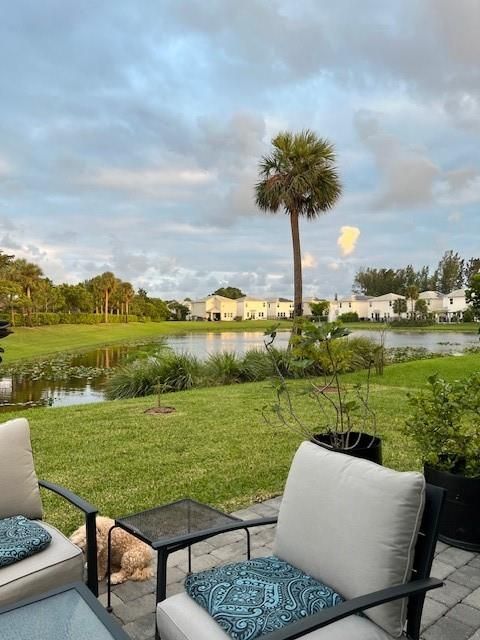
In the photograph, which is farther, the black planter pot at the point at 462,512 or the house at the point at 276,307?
the house at the point at 276,307

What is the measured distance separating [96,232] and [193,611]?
28749mm

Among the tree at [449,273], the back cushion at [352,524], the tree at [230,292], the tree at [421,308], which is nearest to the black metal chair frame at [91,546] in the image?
the back cushion at [352,524]

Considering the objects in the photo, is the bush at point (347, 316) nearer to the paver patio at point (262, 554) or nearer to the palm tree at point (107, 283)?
the paver patio at point (262, 554)

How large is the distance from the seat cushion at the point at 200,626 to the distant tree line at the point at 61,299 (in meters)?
24.6

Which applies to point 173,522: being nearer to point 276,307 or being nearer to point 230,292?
point 276,307

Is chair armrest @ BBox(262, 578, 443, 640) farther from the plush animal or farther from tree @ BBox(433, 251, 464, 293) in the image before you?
tree @ BBox(433, 251, 464, 293)

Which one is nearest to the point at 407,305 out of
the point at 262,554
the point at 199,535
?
the point at 262,554

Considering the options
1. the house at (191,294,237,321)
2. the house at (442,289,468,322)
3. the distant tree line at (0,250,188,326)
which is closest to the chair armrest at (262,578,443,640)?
the distant tree line at (0,250,188,326)

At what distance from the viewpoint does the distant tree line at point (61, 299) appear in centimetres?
2917

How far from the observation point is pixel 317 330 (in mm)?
3229

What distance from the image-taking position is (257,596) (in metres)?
1.58

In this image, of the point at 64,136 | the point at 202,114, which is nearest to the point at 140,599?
the point at 202,114

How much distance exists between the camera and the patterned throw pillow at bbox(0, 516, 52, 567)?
75.3 inches

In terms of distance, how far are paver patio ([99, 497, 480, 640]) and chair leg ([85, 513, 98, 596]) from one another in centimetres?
19
